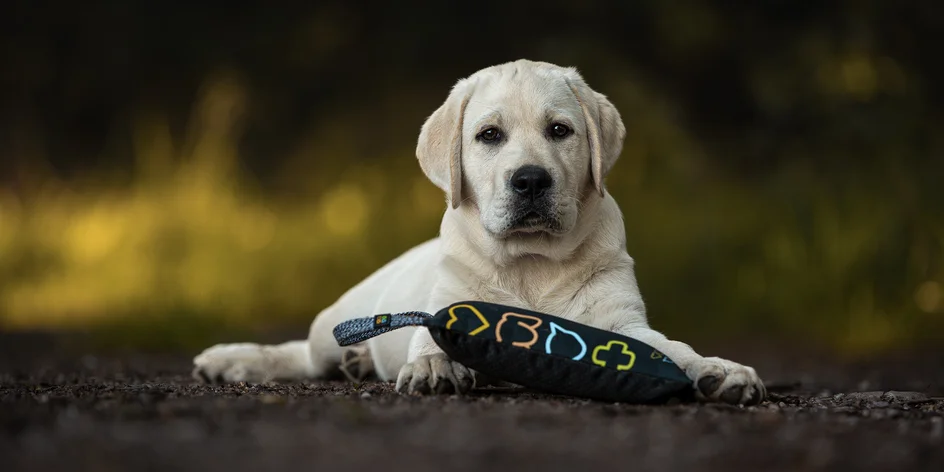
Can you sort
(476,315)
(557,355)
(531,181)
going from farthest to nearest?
(531,181), (476,315), (557,355)

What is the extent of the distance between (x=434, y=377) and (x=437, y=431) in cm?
93

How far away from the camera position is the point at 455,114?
462cm

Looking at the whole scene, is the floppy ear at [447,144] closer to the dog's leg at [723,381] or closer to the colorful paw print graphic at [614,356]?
the colorful paw print graphic at [614,356]

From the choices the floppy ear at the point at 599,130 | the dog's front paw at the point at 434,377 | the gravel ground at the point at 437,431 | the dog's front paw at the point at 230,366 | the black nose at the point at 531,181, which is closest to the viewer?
the gravel ground at the point at 437,431

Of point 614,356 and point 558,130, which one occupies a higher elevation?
point 558,130

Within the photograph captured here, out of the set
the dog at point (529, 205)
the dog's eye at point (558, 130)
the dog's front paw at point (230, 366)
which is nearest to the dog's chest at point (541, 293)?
the dog at point (529, 205)

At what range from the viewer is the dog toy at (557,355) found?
3.71 m

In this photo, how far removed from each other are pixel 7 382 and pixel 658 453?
145 inches

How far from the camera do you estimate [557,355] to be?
12.1 ft

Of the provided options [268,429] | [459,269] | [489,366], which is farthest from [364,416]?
[459,269]

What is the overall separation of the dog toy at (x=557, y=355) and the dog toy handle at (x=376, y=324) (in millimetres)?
178

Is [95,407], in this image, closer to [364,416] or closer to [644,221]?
[364,416]

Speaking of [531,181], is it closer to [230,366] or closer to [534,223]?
[534,223]

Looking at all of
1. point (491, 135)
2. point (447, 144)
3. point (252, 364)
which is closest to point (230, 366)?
point (252, 364)
